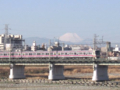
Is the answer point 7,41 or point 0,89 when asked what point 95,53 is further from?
point 7,41

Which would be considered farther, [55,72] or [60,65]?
[60,65]

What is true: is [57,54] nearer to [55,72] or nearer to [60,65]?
[60,65]

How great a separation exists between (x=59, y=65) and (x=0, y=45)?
96503mm

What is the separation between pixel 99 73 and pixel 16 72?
76.3ft

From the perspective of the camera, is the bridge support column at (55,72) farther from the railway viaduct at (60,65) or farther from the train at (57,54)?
the train at (57,54)

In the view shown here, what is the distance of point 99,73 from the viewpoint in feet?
302

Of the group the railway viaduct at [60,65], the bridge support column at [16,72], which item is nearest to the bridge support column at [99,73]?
the railway viaduct at [60,65]

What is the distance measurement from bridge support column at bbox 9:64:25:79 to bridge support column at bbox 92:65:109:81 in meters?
21.4

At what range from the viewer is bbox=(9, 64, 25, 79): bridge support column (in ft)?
339

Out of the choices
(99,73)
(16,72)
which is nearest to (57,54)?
(16,72)

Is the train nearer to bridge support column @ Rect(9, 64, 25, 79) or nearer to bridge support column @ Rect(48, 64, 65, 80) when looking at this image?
bridge support column @ Rect(48, 64, 65, 80)

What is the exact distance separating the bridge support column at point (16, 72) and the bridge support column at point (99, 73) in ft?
70.1

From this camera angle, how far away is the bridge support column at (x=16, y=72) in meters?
103

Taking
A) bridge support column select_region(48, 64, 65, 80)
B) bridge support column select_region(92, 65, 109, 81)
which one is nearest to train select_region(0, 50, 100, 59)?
bridge support column select_region(92, 65, 109, 81)
